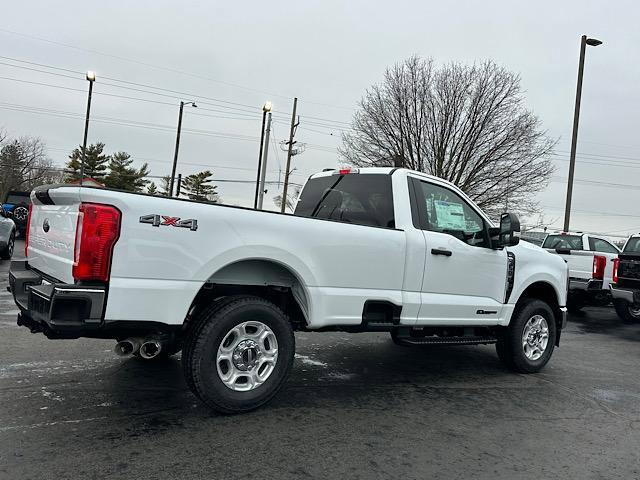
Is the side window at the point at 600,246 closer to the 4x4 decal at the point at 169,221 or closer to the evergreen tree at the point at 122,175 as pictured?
the 4x4 decal at the point at 169,221

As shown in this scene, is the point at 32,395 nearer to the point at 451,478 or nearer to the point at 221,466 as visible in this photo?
the point at 221,466

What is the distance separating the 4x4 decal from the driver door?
2.20 metres

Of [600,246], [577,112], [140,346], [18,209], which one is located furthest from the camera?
[18,209]

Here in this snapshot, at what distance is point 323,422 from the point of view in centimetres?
404

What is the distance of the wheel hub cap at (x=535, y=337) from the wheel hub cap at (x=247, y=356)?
3205mm

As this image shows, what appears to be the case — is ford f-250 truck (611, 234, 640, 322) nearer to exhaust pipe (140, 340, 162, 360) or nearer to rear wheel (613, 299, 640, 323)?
rear wheel (613, 299, 640, 323)

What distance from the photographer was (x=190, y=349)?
151 inches

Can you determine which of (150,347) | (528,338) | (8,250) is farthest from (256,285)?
(8,250)

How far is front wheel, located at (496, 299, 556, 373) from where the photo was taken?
232 inches

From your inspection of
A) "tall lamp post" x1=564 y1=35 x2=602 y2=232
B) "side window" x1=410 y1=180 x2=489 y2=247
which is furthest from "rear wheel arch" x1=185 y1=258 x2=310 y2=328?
"tall lamp post" x1=564 y1=35 x2=602 y2=232

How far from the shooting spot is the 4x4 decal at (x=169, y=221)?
353cm

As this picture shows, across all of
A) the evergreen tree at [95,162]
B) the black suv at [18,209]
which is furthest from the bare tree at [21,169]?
the black suv at [18,209]

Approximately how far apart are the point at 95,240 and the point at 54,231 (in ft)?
2.55

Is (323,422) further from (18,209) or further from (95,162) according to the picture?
(95,162)
